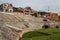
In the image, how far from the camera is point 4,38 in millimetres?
22688

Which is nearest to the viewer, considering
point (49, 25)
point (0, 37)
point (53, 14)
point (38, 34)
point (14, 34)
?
point (0, 37)

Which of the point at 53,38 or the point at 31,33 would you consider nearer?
the point at 53,38

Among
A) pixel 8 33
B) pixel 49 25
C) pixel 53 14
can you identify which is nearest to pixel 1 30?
pixel 8 33

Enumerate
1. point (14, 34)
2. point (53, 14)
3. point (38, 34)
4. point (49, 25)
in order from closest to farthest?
point (14, 34) → point (38, 34) → point (49, 25) → point (53, 14)

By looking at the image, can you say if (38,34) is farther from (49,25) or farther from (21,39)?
(49,25)

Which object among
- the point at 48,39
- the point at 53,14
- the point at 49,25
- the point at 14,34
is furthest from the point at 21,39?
the point at 53,14

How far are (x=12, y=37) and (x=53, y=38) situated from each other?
3797 millimetres

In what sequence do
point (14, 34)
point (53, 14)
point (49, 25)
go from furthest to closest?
point (53, 14), point (49, 25), point (14, 34)

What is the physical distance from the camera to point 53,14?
60.7 meters

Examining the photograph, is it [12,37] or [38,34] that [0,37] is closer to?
[12,37]

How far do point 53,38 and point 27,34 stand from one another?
5224 mm

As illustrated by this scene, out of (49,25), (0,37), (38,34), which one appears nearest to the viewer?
(0,37)

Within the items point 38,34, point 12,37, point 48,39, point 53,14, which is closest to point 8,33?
point 12,37

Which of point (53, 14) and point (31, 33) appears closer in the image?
point (31, 33)
